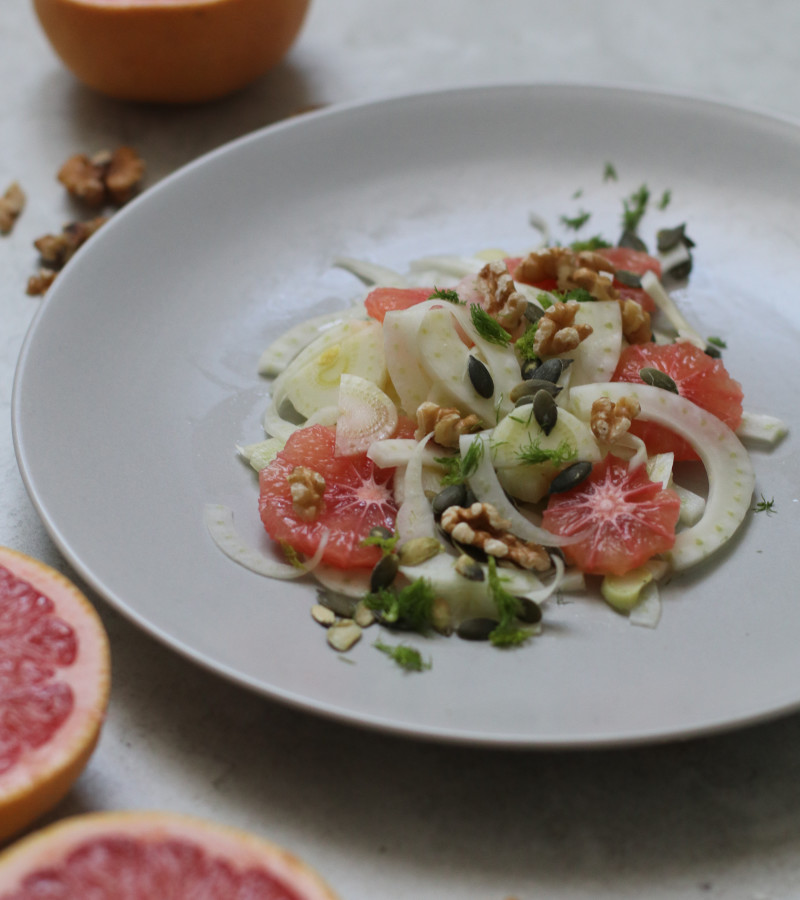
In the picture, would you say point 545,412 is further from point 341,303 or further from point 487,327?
point 341,303

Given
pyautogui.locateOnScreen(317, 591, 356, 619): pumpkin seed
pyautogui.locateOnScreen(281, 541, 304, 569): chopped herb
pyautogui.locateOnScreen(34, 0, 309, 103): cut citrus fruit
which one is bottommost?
pyautogui.locateOnScreen(317, 591, 356, 619): pumpkin seed

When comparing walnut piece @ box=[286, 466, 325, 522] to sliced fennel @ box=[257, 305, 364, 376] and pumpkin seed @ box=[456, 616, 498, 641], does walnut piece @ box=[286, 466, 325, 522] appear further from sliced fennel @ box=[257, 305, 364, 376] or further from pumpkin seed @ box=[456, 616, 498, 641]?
sliced fennel @ box=[257, 305, 364, 376]

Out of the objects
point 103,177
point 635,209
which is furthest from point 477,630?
point 103,177

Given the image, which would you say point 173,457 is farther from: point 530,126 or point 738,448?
point 530,126

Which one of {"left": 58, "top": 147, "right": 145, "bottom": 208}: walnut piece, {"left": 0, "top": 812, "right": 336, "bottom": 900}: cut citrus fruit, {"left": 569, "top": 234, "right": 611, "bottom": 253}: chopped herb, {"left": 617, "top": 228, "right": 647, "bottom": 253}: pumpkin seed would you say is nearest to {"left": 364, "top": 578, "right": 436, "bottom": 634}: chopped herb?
{"left": 0, "top": 812, "right": 336, "bottom": 900}: cut citrus fruit

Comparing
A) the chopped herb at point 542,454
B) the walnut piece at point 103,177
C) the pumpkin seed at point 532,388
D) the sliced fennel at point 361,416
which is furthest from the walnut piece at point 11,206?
the chopped herb at point 542,454
